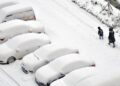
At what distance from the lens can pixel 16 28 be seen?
27969mm

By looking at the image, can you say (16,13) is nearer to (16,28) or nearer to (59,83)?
(16,28)

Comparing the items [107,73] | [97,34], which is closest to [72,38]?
[97,34]

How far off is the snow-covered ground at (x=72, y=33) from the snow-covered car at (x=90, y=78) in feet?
4.00

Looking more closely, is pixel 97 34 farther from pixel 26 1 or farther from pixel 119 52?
pixel 26 1

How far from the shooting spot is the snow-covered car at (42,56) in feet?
78.4

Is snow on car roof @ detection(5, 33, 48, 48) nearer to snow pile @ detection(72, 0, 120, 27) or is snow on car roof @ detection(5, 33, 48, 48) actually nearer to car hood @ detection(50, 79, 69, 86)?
car hood @ detection(50, 79, 69, 86)

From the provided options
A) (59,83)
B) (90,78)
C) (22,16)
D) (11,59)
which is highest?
(90,78)

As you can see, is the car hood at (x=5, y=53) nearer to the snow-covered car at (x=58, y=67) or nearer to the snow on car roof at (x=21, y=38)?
the snow on car roof at (x=21, y=38)

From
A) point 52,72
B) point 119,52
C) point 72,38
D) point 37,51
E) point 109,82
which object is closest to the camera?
point 109,82

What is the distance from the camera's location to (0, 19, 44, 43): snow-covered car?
27750 mm

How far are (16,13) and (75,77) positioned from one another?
11056mm

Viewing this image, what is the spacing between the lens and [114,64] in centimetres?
2517

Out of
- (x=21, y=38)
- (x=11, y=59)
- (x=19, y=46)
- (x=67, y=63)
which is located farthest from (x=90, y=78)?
(x=21, y=38)

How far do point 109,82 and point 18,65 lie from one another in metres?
7.31
